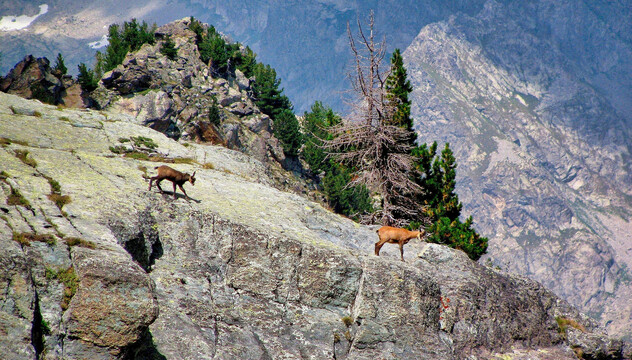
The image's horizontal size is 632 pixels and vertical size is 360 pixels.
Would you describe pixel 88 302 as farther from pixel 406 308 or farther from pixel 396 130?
pixel 396 130

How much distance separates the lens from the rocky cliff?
1311 cm

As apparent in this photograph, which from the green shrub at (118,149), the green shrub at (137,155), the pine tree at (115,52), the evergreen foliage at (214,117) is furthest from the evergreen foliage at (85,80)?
the green shrub at (137,155)

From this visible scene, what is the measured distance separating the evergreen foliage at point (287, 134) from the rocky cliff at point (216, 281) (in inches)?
2131

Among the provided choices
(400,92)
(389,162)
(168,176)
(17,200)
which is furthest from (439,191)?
(17,200)

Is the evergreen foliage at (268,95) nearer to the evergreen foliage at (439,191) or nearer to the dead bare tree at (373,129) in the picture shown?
the evergreen foliage at (439,191)

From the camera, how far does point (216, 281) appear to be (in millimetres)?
18672

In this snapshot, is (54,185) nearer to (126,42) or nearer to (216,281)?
(216,281)

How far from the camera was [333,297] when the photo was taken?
19.8 metres

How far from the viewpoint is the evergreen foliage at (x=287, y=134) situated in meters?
81.8

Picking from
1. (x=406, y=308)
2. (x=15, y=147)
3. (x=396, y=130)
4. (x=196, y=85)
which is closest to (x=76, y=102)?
(x=196, y=85)

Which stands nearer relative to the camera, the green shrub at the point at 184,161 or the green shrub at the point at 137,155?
the green shrub at the point at 137,155

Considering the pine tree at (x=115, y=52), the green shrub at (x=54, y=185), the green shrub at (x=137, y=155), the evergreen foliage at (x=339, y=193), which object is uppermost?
the pine tree at (x=115, y=52)

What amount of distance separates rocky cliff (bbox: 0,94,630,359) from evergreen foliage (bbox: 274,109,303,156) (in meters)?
54.1

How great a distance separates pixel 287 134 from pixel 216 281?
65.4m
